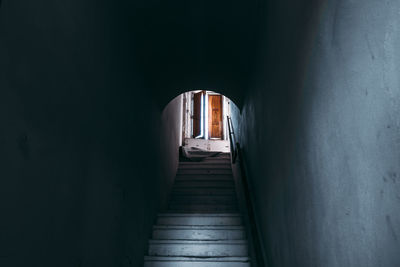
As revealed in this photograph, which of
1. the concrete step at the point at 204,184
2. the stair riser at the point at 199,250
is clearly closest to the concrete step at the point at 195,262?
the stair riser at the point at 199,250

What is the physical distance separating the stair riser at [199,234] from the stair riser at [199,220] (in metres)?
0.24

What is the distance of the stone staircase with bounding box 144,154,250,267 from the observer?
353 centimetres

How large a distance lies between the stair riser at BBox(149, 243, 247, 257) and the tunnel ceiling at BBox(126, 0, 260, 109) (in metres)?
1.88

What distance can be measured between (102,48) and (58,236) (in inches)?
48.8

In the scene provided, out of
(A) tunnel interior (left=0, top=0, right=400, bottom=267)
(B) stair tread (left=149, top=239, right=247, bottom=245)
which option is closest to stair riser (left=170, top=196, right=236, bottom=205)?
(B) stair tread (left=149, top=239, right=247, bottom=245)

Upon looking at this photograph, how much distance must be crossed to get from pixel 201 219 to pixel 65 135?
3.02m

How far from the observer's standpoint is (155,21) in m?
2.97

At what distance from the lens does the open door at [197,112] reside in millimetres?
10489

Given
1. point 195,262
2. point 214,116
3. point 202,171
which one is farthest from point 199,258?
point 214,116

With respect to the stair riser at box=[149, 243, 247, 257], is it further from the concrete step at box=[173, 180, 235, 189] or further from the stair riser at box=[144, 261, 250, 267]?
the concrete step at box=[173, 180, 235, 189]

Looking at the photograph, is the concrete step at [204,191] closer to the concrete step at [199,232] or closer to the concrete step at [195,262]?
the concrete step at [199,232]

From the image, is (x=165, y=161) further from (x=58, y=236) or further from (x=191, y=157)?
(x=58, y=236)

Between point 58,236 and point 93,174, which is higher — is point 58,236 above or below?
below

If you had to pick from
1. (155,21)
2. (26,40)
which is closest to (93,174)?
(26,40)
